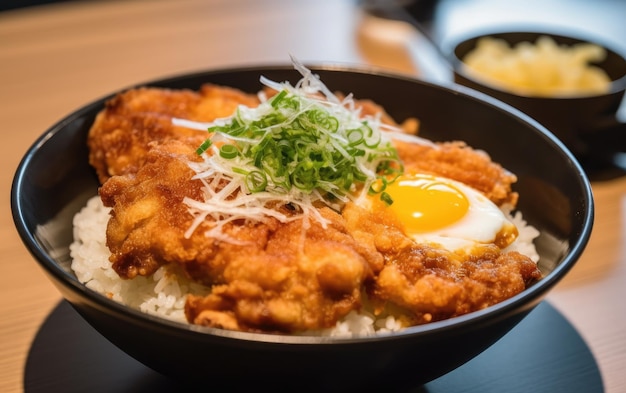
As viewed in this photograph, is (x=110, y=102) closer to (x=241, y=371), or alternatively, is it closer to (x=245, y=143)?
(x=245, y=143)

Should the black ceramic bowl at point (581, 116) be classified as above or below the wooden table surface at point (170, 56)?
above

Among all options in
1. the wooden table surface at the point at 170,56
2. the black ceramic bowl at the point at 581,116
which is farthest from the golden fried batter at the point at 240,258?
the black ceramic bowl at the point at 581,116

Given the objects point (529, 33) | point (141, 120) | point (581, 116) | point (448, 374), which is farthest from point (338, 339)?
point (529, 33)

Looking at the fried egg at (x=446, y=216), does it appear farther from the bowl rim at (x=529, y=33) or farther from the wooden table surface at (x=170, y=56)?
the bowl rim at (x=529, y=33)

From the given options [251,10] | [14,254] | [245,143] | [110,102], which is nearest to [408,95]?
[245,143]

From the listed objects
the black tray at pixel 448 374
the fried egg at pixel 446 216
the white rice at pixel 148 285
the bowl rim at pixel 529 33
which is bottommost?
the black tray at pixel 448 374

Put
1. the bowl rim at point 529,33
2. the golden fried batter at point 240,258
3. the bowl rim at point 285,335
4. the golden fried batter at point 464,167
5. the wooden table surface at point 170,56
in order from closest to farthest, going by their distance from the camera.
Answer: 1. the bowl rim at point 285,335
2. the golden fried batter at point 240,258
3. the golden fried batter at point 464,167
4. the wooden table surface at point 170,56
5. the bowl rim at point 529,33

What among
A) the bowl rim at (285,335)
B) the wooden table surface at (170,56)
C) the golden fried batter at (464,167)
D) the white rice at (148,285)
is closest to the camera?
the bowl rim at (285,335)
